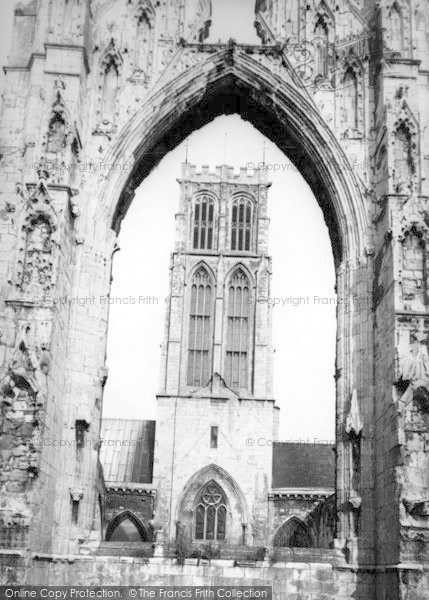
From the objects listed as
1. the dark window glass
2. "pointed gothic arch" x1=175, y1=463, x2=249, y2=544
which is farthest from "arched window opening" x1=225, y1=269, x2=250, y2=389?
"pointed gothic arch" x1=175, y1=463, x2=249, y2=544

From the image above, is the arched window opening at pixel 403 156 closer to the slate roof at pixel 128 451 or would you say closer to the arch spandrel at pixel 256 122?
the arch spandrel at pixel 256 122

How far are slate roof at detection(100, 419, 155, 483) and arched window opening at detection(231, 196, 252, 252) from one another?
10482 millimetres

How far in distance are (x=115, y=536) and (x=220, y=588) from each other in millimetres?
31474

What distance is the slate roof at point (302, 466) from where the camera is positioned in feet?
139

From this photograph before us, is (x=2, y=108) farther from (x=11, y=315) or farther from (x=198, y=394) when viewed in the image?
(x=198, y=394)

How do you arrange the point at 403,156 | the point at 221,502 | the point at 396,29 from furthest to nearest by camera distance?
the point at 221,502, the point at 396,29, the point at 403,156

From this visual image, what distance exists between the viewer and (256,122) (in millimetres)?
16062

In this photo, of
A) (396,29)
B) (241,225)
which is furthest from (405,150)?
(241,225)

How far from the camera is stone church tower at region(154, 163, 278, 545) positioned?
3891 centimetres

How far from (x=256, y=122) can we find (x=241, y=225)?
29.8m

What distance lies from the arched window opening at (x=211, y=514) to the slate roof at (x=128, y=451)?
3.52 m

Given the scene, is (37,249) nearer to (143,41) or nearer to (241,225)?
(143,41)

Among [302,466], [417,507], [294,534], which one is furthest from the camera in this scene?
[302,466]

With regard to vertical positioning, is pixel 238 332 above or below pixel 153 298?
above
